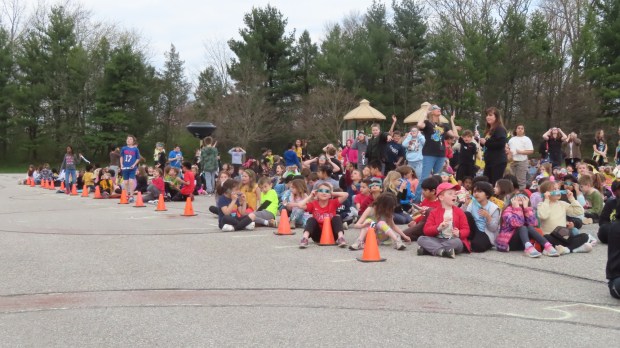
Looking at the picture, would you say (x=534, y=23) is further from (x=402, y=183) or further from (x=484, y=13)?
(x=402, y=183)

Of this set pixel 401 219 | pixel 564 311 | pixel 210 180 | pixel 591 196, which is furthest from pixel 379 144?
pixel 564 311

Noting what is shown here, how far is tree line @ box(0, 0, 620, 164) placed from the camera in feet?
139

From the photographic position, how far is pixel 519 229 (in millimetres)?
9148

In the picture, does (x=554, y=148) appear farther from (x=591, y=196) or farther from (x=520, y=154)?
(x=591, y=196)

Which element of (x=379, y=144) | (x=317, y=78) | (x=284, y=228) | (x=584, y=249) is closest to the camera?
(x=584, y=249)

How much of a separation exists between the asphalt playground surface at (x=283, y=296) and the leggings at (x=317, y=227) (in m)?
0.35

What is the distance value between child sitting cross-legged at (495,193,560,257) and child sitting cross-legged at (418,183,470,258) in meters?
0.63

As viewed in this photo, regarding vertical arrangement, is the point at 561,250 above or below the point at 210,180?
below

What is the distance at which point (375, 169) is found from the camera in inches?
502

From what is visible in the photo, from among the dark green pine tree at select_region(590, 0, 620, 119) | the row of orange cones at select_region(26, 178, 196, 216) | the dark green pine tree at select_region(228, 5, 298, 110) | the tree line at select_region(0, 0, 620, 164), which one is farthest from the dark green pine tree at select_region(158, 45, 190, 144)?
the dark green pine tree at select_region(590, 0, 620, 119)

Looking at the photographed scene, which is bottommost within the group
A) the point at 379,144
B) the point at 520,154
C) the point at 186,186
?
the point at 186,186

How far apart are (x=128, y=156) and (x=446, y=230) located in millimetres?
12689

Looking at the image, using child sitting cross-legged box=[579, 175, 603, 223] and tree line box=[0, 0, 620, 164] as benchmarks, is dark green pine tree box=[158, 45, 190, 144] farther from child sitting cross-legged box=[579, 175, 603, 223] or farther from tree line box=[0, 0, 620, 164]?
child sitting cross-legged box=[579, 175, 603, 223]

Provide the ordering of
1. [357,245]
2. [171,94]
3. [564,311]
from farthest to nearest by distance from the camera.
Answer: [171,94], [357,245], [564,311]
